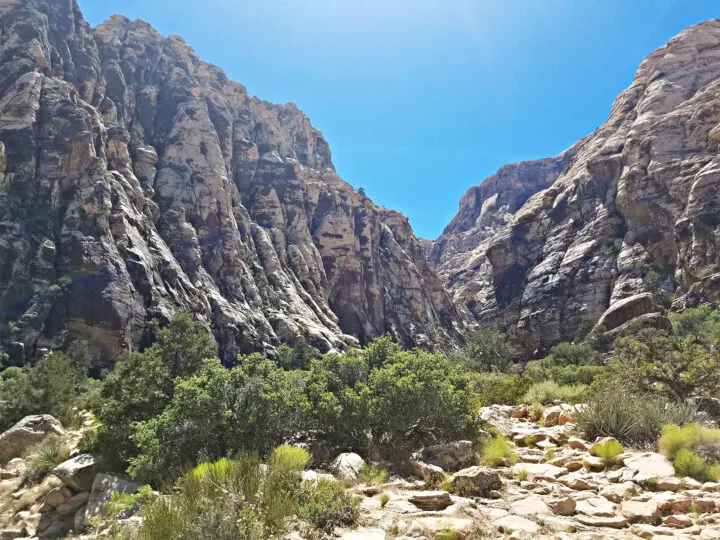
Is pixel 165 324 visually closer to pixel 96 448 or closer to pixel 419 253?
pixel 96 448

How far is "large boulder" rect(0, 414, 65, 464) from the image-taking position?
16.5 metres

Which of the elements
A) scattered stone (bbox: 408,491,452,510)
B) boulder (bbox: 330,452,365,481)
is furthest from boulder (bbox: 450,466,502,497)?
boulder (bbox: 330,452,365,481)

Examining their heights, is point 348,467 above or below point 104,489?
above

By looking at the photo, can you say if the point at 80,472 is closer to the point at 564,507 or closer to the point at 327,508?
the point at 327,508

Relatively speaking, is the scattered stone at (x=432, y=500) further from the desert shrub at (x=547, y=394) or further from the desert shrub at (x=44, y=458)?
the desert shrub at (x=547, y=394)

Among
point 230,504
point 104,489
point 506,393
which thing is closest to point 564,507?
point 230,504

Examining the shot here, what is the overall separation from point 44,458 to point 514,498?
15096 millimetres

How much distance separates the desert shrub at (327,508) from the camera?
5941 mm

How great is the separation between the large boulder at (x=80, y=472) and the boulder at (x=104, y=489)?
0.87 m

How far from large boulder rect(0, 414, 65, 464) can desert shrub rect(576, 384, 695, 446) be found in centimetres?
1940

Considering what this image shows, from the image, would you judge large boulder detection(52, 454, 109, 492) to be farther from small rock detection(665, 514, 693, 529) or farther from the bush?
the bush


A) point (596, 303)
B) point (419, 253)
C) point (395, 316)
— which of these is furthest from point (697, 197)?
point (419, 253)

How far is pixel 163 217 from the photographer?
219ft

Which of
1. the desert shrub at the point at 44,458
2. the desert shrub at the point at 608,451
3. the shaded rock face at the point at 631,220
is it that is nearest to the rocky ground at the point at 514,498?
the desert shrub at the point at 608,451
